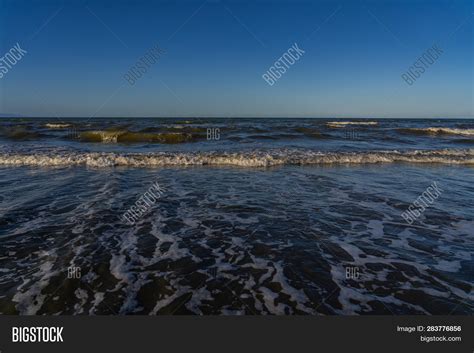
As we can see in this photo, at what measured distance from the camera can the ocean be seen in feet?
13.8

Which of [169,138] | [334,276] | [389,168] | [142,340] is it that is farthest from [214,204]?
[169,138]

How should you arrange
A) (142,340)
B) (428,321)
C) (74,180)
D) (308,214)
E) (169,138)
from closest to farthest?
(142,340) < (428,321) < (308,214) < (74,180) < (169,138)

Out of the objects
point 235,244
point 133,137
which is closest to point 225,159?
point 235,244

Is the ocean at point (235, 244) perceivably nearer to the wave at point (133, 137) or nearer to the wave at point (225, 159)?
the wave at point (225, 159)

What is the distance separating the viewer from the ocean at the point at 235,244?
4.21 metres

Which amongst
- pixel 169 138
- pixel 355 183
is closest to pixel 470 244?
pixel 355 183

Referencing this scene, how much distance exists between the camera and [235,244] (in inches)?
238

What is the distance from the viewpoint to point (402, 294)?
4.37 metres

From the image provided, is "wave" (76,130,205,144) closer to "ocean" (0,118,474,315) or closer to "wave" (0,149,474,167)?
"wave" (0,149,474,167)

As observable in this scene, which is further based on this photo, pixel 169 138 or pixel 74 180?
pixel 169 138

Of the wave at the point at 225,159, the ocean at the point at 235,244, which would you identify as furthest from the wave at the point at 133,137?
the ocean at the point at 235,244

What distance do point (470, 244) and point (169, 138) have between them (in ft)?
79.5

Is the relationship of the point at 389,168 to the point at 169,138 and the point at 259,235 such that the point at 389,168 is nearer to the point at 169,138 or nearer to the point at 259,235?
the point at 259,235

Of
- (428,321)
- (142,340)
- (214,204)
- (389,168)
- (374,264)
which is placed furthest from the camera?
(389,168)
